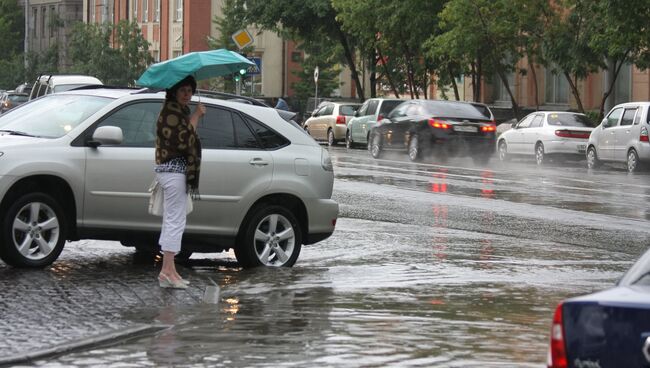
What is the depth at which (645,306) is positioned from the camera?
5.19 meters

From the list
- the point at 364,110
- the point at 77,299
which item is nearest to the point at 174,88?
the point at 77,299

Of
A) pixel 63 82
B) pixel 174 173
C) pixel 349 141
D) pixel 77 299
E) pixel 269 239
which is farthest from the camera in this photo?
pixel 349 141

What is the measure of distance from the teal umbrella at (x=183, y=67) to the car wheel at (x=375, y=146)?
1049 inches

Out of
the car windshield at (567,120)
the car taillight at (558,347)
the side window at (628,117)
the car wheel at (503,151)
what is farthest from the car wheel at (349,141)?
the car taillight at (558,347)

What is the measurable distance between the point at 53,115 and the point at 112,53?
5793cm

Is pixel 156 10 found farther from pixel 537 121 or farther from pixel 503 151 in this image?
pixel 537 121

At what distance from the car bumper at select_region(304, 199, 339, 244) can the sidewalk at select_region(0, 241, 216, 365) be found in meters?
1.29

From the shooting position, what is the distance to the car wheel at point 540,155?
37.2 m

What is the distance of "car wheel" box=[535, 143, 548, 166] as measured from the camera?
1464 inches

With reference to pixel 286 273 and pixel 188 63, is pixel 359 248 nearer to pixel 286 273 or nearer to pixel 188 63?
pixel 286 273

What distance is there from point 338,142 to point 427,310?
40209 millimetres

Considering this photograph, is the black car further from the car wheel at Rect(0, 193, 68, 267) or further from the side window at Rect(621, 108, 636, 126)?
the car wheel at Rect(0, 193, 68, 267)

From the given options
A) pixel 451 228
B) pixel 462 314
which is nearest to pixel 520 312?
pixel 462 314

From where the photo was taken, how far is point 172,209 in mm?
11094
